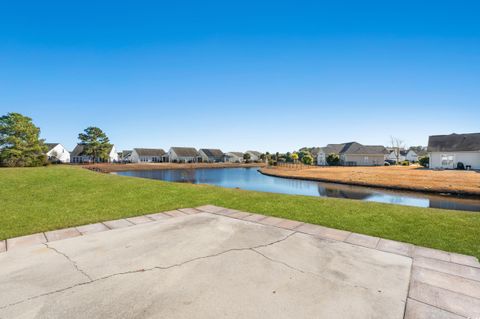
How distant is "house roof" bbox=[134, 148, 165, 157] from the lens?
235 feet

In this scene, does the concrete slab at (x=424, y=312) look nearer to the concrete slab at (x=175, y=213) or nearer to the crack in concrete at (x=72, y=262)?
the crack in concrete at (x=72, y=262)

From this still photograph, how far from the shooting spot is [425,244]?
486cm

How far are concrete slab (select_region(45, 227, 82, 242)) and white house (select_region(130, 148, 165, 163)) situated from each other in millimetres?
69899

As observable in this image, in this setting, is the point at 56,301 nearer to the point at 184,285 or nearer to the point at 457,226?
the point at 184,285

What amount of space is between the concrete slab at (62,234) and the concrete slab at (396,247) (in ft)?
21.0

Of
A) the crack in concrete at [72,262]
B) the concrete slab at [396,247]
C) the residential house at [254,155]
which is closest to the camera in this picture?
the crack in concrete at [72,262]

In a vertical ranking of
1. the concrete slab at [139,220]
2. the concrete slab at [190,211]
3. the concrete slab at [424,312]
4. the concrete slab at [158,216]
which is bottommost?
the concrete slab at [424,312]

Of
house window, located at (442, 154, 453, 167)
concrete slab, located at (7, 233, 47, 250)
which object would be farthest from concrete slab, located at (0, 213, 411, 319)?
house window, located at (442, 154, 453, 167)

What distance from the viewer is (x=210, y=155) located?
80125 millimetres

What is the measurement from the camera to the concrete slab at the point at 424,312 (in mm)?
2590

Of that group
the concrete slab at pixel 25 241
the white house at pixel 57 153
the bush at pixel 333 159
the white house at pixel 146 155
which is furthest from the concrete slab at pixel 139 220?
the white house at pixel 146 155

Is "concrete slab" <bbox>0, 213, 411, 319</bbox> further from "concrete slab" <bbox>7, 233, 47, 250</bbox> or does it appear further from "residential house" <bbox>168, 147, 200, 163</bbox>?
"residential house" <bbox>168, 147, 200, 163</bbox>

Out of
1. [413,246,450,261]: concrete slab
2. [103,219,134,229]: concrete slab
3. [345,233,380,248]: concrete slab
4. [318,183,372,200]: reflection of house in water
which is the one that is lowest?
[318,183,372,200]: reflection of house in water

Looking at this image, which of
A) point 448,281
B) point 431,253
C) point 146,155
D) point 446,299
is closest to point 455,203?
point 431,253
